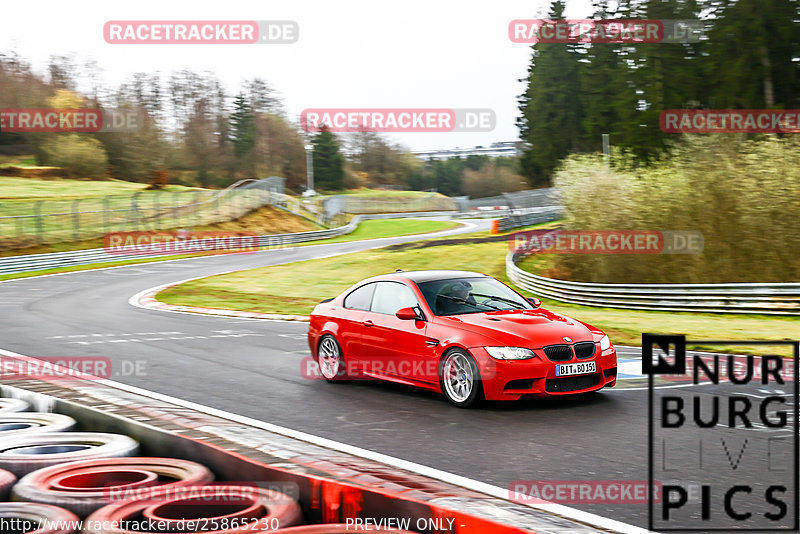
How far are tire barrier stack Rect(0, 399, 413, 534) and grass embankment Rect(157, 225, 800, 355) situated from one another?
34.8 ft

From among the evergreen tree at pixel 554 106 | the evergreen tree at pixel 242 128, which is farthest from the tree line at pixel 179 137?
the evergreen tree at pixel 554 106

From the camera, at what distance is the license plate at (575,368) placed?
875 cm

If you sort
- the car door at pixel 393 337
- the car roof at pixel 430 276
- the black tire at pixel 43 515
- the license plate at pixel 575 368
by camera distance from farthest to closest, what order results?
the car roof at pixel 430 276
the car door at pixel 393 337
the license plate at pixel 575 368
the black tire at pixel 43 515

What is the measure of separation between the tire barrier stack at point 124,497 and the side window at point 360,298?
4.74 metres

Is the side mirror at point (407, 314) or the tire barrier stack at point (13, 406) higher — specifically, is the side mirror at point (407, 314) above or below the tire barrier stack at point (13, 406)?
above

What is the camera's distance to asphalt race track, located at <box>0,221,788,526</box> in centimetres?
685

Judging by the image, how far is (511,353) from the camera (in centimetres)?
870

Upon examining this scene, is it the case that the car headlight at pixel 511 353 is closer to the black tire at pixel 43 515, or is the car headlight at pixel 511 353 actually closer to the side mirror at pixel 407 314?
the side mirror at pixel 407 314
